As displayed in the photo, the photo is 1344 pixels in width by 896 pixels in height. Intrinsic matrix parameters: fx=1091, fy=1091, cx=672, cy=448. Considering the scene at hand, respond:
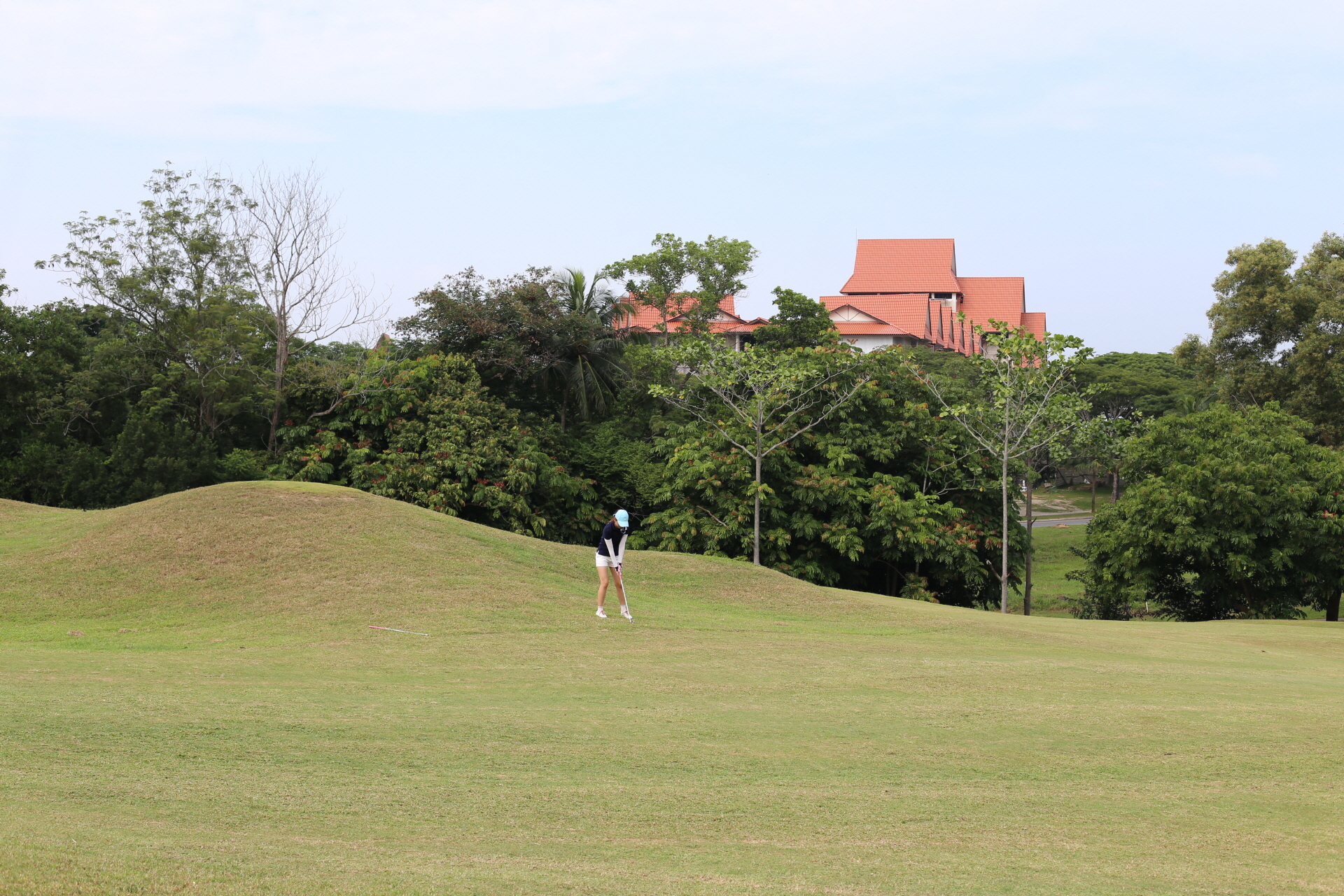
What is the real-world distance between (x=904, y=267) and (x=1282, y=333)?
175ft

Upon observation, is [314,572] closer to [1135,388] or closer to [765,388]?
[765,388]

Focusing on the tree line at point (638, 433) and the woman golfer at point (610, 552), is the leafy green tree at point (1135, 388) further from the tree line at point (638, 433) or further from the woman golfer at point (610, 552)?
the woman golfer at point (610, 552)

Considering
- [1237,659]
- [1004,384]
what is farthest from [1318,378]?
[1237,659]

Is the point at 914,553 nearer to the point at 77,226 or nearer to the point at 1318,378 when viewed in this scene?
the point at 1318,378

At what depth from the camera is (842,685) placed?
39.4 feet

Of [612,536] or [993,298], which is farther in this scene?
[993,298]

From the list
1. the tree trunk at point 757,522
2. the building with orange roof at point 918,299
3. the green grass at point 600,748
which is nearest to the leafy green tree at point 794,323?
the tree trunk at point 757,522

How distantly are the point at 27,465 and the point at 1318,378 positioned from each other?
46076 millimetres

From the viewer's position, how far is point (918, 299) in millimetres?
88938

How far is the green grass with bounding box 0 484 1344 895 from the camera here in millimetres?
5648

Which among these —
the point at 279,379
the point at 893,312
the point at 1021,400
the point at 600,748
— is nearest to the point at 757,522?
the point at 1021,400

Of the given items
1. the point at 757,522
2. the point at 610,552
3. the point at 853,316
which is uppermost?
the point at 853,316

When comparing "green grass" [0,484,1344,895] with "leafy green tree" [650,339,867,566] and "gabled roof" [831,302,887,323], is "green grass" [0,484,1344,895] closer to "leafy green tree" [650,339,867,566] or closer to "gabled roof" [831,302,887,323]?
"leafy green tree" [650,339,867,566]

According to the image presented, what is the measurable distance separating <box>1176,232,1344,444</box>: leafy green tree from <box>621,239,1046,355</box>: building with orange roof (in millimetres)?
38820
